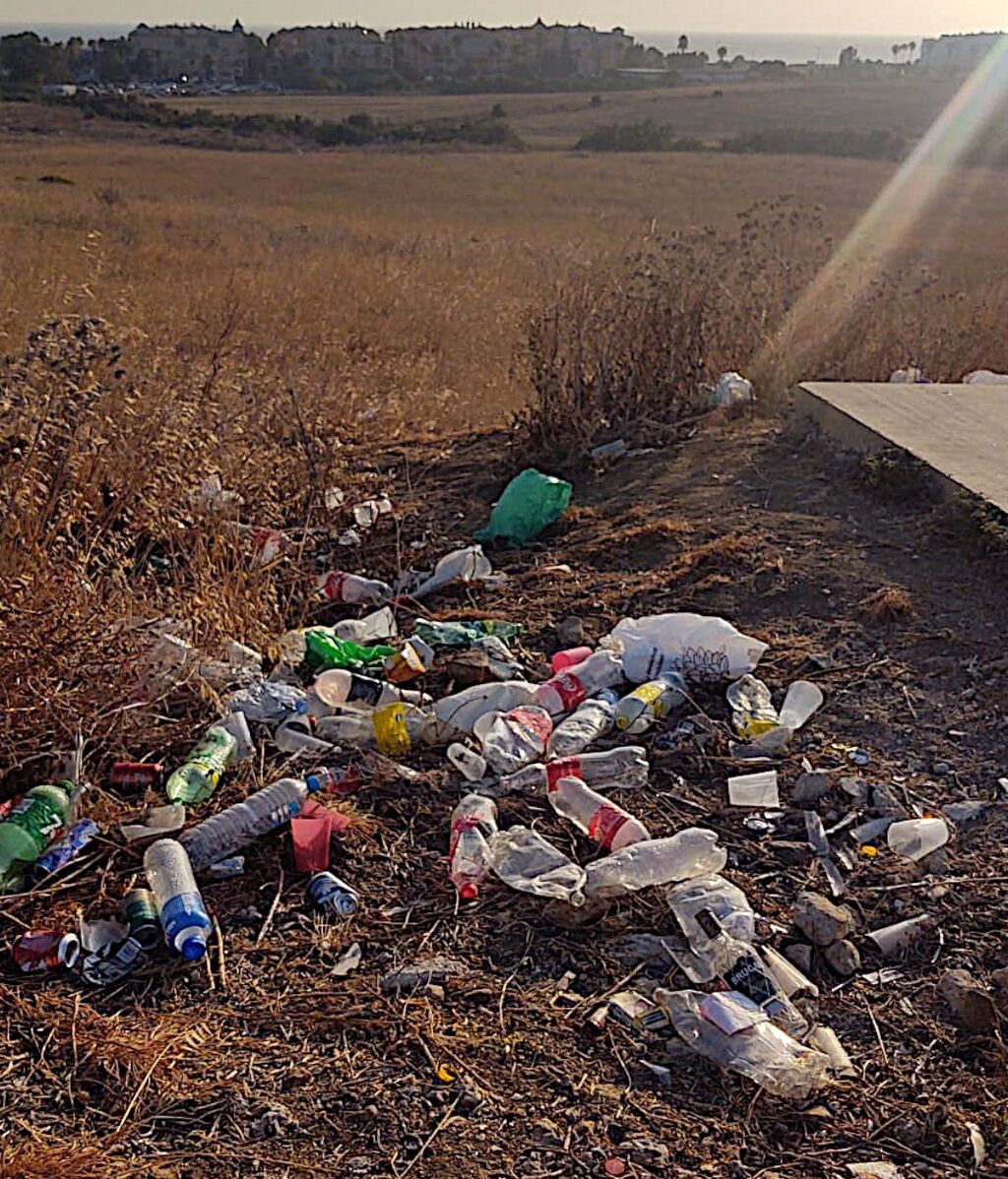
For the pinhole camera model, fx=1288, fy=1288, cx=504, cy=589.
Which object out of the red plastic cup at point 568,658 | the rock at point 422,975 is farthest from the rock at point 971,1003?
the red plastic cup at point 568,658

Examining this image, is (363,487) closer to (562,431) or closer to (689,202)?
(562,431)

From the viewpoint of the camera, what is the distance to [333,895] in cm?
247

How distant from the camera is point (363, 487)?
5340 millimetres

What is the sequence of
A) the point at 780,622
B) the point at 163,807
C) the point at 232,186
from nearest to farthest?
the point at 163,807 → the point at 780,622 → the point at 232,186

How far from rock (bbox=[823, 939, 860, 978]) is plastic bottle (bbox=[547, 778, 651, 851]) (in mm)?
452

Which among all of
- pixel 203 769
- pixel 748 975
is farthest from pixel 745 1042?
pixel 203 769

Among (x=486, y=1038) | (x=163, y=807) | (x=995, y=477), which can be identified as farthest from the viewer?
(x=995, y=477)

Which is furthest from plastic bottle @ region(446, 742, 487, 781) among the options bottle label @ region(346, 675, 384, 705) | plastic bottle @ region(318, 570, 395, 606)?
plastic bottle @ region(318, 570, 395, 606)

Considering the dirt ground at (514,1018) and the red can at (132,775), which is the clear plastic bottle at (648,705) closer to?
the dirt ground at (514,1018)

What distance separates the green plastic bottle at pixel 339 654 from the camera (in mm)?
3475

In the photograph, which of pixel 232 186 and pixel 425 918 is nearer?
pixel 425 918

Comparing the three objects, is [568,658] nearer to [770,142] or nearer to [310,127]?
[770,142]

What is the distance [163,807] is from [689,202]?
2135 cm

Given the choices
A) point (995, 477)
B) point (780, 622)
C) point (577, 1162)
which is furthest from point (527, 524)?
point (577, 1162)
